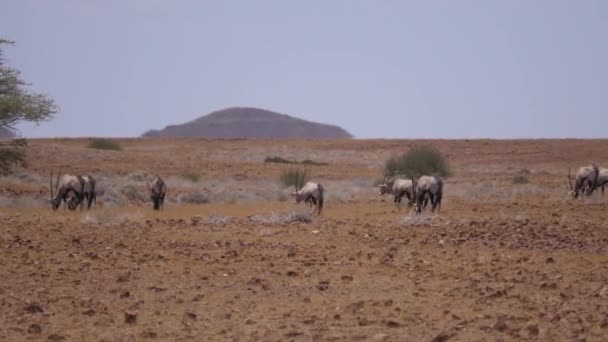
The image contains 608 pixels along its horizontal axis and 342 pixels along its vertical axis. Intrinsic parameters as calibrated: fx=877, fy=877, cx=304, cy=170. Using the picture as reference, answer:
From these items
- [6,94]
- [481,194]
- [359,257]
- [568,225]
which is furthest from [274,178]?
[359,257]

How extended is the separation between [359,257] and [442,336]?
582cm

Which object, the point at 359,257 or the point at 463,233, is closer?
the point at 359,257

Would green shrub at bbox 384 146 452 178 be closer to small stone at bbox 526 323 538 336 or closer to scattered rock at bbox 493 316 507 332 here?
scattered rock at bbox 493 316 507 332

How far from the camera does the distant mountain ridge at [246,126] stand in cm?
17112

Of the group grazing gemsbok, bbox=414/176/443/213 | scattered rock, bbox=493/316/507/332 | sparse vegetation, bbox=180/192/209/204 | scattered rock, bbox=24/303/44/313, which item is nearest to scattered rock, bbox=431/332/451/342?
scattered rock, bbox=493/316/507/332

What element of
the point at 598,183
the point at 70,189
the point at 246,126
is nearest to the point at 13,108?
the point at 70,189

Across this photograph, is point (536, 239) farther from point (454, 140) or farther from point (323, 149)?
point (454, 140)

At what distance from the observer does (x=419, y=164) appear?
149 ft

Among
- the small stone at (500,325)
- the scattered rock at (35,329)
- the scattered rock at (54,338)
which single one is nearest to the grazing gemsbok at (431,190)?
the small stone at (500,325)

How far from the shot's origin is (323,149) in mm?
78688

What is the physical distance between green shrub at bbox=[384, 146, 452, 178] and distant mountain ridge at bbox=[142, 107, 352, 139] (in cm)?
12104

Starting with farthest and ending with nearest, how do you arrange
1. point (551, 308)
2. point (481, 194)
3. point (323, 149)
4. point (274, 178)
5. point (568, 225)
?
point (323, 149)
point (274, 178)
point (481, 194)
point (568, 225)
point (551, 308)

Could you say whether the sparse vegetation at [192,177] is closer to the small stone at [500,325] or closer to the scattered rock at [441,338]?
the small stone at [500,325]

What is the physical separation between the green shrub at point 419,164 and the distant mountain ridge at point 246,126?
397ft
